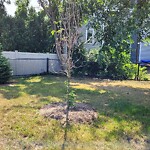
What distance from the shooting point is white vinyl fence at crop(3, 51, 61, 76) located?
11.8m

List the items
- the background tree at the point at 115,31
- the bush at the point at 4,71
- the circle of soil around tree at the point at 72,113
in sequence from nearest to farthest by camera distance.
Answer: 1. the circle of soil around tree at the point at 72,113
2. the bush at the point at 4,71
3. the background tree at the point at 115,31

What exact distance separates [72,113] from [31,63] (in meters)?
7.91

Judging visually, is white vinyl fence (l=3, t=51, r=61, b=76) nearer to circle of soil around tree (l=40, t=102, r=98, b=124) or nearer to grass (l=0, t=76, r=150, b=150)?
grass (l=0, t=76, r=150, b=150)

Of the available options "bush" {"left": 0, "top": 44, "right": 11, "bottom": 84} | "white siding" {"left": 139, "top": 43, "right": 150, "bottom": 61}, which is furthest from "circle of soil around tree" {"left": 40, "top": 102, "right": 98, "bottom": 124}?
"white siding" {"left": 139, "top": 43, "right": 150, "bottom": 61}

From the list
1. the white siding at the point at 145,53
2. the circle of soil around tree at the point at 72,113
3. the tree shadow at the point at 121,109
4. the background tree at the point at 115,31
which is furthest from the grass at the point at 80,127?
the white siding at the point at 145,53

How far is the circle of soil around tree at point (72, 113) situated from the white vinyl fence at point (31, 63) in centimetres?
676

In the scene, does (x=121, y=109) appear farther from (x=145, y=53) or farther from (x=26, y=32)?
(x=145, y=53)

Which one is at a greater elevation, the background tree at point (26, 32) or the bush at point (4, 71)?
the background tree at point (26, 32)

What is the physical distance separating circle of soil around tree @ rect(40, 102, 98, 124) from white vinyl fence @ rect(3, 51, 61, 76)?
6.76 metres

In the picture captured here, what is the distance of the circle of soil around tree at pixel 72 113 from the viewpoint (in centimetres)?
465

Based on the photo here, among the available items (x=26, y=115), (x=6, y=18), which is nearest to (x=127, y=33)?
(x=26, y=115)

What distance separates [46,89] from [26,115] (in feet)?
9.80

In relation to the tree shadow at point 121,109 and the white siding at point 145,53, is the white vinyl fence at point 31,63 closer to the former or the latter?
the tree shadow at point 121,109

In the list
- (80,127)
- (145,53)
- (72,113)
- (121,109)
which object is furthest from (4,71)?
(145,53)
